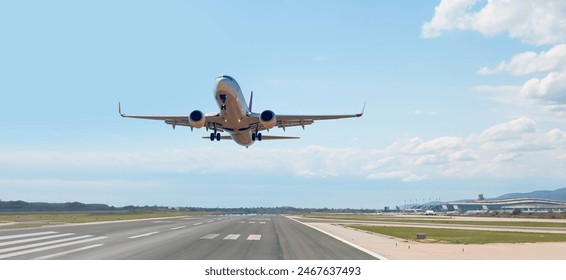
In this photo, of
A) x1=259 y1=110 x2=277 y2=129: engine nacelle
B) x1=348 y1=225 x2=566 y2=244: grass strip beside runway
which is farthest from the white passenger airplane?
x1=348 y1=225 x2=566 y2=244: grass strip beside runway

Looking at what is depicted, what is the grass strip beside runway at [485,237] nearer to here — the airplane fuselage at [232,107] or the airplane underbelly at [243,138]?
the airplane underbelly at [243,138]

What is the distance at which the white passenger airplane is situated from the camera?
43.4 meters

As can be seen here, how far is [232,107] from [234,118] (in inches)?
126

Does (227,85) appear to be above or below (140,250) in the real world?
above

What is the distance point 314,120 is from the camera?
A: 53.2m

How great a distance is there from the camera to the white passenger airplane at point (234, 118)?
43438 millimetres

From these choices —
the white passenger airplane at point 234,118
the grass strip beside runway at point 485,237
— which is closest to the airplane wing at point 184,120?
the white passenger airplane at point 234,118

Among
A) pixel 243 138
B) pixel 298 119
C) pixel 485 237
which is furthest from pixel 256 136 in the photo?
pixel 485 237

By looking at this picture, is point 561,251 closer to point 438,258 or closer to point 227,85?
point 438,258

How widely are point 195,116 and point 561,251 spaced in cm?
3008

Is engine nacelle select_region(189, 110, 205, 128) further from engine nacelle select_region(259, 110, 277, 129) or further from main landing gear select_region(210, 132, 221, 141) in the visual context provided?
main landing gear select_region(210, 132, 221, 141)

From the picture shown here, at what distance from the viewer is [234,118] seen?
158 feet
